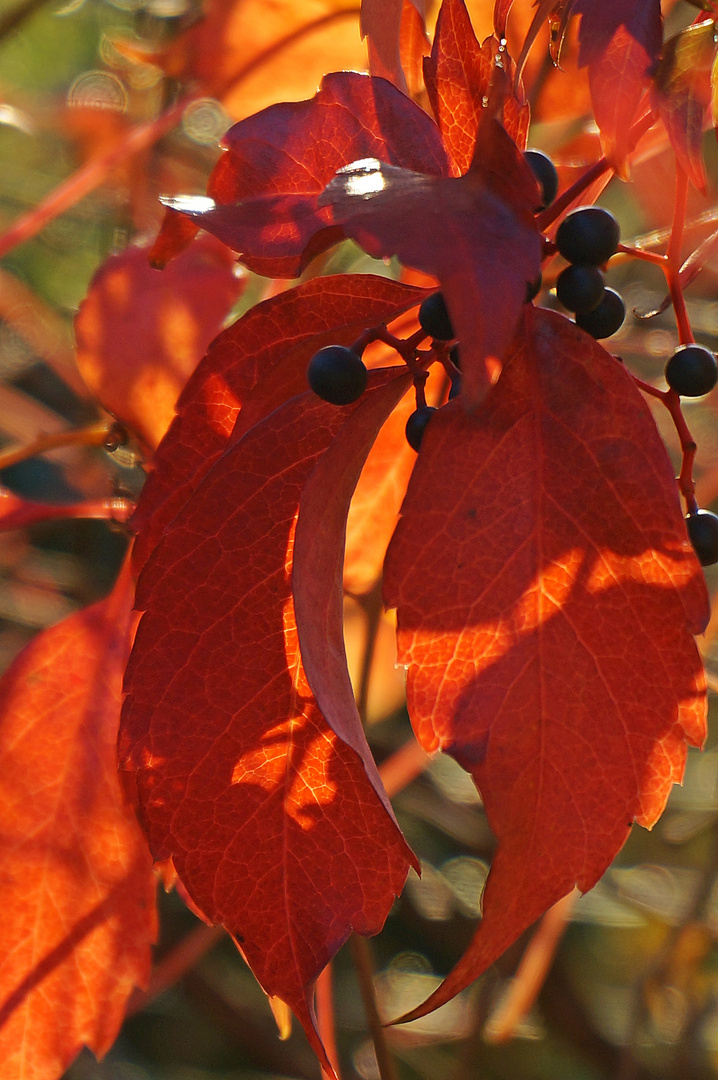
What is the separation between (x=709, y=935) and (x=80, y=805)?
927mm

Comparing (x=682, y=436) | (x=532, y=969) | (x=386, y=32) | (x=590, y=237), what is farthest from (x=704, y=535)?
(x=532, y=969)

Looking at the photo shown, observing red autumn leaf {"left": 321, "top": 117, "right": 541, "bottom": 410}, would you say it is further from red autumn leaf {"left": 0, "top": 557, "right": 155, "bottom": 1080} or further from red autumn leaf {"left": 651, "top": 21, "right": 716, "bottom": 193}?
red autumn leaf {"left": 0, "top": 557, "right": 155, "bottom": 1080}

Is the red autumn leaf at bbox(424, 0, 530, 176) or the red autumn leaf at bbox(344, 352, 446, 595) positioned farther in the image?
the red autumn leaf at bbox(344, 352, 446, 595)

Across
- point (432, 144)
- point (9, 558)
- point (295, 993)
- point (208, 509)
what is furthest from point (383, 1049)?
point (9, 558)

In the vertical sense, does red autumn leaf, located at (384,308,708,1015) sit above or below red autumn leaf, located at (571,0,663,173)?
below

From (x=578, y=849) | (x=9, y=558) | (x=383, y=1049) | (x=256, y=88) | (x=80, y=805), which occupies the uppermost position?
(x=256, y=88)

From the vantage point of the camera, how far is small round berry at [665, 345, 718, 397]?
1.60ft

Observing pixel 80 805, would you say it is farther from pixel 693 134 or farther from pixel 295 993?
pixel 693 134

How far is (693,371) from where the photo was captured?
49 centimetres

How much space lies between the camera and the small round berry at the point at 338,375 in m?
0.40

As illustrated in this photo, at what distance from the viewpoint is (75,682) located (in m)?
0.72

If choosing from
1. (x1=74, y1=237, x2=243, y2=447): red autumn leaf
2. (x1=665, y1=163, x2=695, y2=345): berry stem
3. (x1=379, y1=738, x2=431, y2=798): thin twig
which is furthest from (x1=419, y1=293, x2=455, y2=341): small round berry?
(x1=379, y1=738, x2=431, y2=798): thin twig

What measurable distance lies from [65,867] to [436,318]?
457mm

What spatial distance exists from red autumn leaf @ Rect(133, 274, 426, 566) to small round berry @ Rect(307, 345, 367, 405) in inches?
1.4
